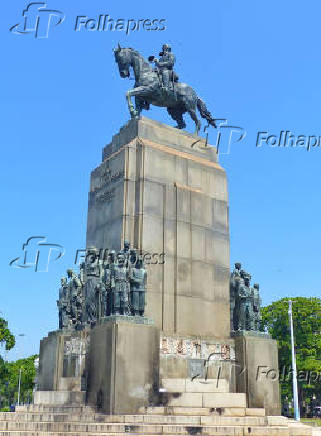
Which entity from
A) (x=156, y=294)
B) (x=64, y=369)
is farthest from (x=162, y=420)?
(x=156, y=294)

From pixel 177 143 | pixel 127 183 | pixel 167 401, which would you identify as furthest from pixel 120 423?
pixel 177 143

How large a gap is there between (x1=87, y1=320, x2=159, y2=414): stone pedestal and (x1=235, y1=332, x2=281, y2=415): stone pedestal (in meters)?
3.93

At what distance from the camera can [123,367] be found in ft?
53.7

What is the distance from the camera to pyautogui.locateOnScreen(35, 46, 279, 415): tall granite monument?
16922mm

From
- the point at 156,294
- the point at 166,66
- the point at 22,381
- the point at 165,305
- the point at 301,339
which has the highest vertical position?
the point at 166,66

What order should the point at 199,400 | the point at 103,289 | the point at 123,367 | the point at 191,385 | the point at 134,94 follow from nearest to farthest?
the point at 123,367
the point at 199,400
the point at 191,385
the point at 103,289
the point at 134,94

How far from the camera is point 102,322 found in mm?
17469

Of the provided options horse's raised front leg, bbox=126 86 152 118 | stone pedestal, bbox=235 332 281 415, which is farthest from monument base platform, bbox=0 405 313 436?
horse's raised front leg, bbox=126 86 152 118

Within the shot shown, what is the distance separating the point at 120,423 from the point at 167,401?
250 centimetres

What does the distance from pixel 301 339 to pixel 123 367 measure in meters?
41.3

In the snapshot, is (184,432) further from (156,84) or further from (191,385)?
(156,84)

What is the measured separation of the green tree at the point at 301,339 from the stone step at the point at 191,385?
3286 cm

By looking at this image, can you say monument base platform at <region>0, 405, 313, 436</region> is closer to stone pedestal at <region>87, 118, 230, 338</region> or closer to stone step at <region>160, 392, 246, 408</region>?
stone step at <region>160, 392, 246, 408</region>

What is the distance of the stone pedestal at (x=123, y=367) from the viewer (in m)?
16.1
